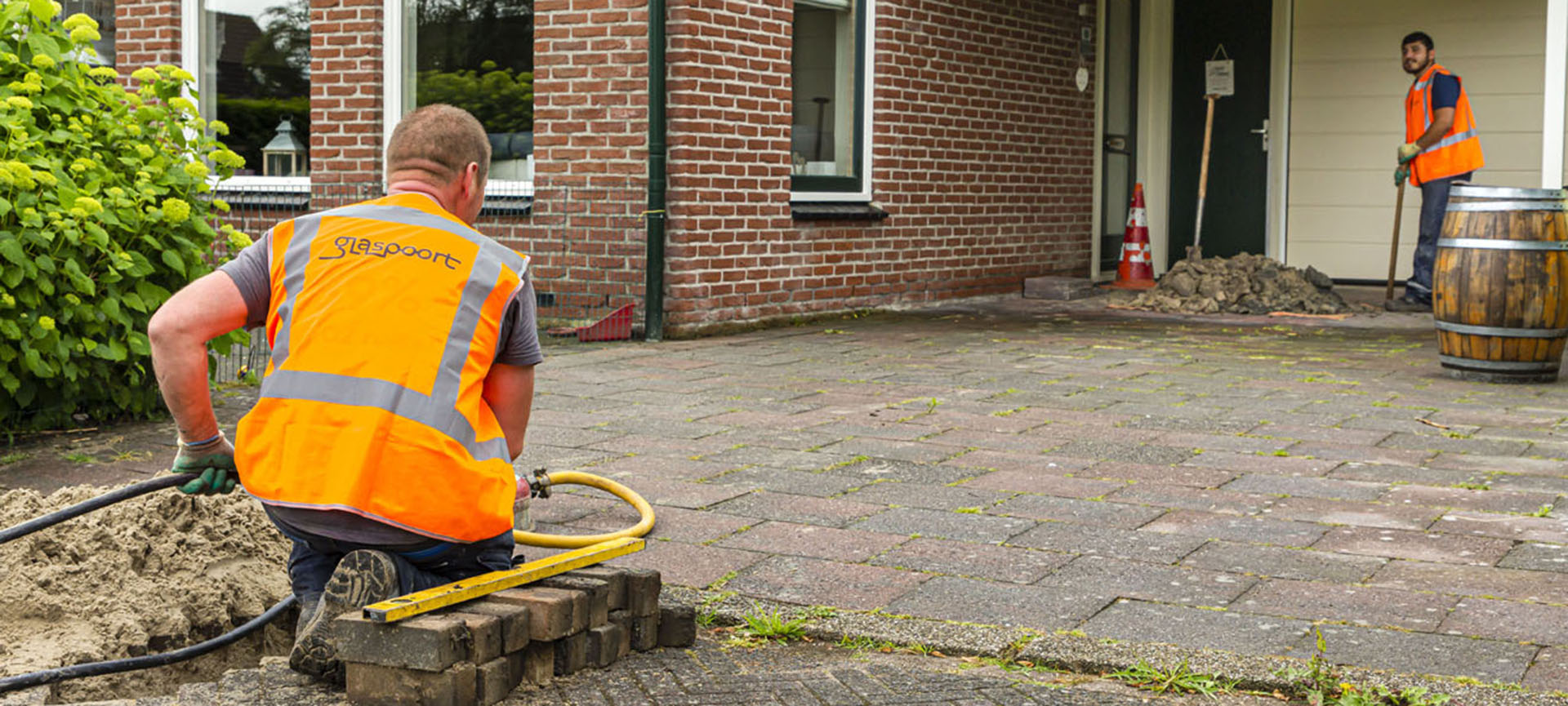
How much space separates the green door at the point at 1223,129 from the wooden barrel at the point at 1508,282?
21.3 feet

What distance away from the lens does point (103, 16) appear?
11.8 m

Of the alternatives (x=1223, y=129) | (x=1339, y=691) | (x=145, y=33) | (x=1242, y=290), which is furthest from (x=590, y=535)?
(x=1223, y=129)

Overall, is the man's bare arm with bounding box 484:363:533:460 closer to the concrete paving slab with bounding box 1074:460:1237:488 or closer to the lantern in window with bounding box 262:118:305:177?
the concrete paving slab with bounding box 1074:460:1237:488

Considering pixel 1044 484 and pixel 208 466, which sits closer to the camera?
pixel 208 466

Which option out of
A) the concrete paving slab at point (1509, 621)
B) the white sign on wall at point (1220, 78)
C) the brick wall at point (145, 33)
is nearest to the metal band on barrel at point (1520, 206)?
the concrete paving slab at point (1509, 621)

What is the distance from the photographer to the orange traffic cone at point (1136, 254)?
13.7m

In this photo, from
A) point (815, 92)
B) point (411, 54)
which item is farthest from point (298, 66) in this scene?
point (815, 92)

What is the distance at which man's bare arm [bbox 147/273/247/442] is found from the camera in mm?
2916

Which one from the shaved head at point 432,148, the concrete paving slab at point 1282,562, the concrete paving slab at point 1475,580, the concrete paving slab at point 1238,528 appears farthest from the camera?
the concrete paving slab at point 1238,528

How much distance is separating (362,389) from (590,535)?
64.6 inches

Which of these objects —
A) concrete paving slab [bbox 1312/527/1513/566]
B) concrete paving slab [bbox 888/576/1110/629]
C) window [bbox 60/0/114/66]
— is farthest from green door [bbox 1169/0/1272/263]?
concrete paving slab [bbox 888/576/1110/629]

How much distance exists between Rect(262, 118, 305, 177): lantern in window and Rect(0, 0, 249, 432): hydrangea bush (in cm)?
458

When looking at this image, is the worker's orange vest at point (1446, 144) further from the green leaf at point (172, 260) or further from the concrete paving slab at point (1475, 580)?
the green leaf at point (172, 260)

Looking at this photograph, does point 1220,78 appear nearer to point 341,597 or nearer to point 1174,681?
point 1174,681
